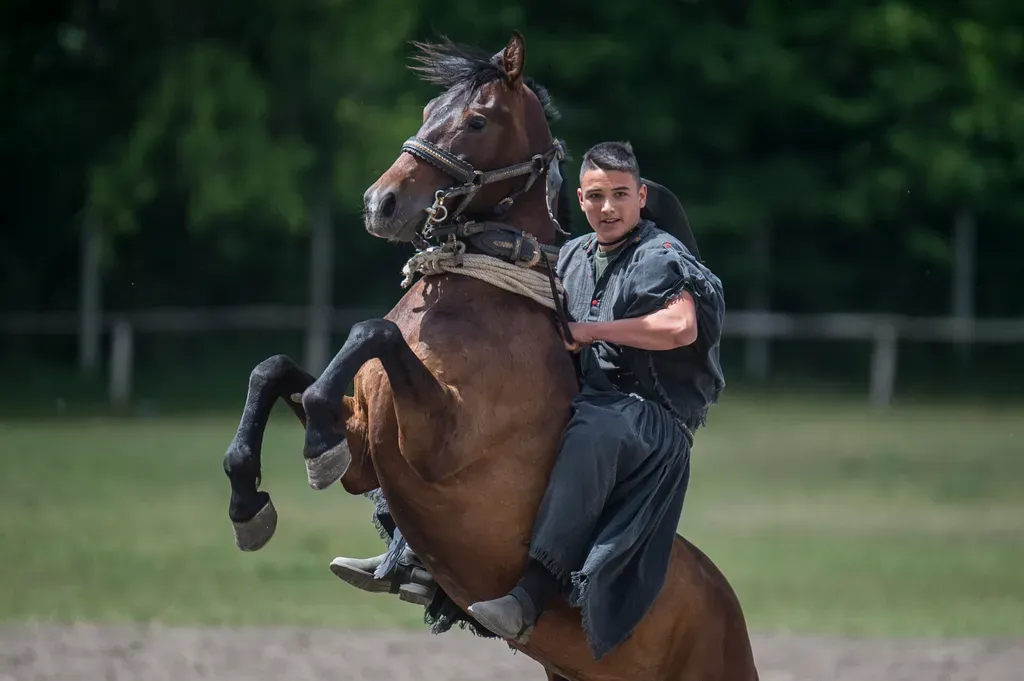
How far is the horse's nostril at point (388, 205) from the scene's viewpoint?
429cm

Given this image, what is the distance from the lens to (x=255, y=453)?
4.40m

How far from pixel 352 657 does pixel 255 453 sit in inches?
161

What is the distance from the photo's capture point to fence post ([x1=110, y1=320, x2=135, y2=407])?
20094 millimetres

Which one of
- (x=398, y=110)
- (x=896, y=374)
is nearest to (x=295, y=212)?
(x=398, y=110)

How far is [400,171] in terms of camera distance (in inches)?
173

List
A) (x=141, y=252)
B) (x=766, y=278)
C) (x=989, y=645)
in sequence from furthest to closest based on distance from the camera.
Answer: (x=766, y=278), (x=141, y=252), (x=989, y=645)

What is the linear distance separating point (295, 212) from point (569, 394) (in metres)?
16.3

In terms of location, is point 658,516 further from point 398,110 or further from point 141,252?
point 141,252

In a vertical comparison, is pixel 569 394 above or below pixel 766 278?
above

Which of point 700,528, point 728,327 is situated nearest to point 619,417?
point 700,528

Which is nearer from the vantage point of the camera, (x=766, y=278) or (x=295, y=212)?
(x=295, y=212)

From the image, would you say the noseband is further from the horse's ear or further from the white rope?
the horse's ear

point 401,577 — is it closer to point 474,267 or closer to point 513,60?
point 474,267

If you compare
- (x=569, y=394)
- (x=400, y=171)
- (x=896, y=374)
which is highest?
(x=400, y=171)
